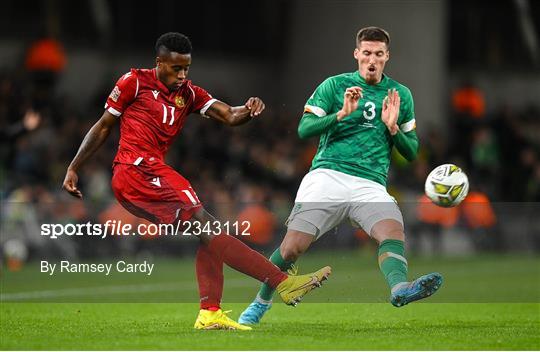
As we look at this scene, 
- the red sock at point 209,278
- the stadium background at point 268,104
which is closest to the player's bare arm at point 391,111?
the red sock at point 209,278

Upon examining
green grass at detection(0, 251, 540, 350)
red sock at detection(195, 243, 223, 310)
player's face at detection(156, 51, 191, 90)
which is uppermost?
player's face at detection(156, 51, 191, 90)

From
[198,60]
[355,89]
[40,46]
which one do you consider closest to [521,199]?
[198,60]

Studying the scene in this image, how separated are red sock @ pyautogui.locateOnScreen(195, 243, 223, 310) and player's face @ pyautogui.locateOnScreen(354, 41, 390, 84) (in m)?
1.93

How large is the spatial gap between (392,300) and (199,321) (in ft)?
4.99

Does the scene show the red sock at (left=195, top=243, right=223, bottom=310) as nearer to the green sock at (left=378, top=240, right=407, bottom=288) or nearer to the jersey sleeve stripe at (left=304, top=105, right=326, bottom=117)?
the green sock at (left=378, top=240, right=407, bottom=288)

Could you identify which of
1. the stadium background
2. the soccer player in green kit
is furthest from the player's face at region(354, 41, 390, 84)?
the stadium background

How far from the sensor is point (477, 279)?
17.7 m

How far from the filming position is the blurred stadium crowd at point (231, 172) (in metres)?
18.7

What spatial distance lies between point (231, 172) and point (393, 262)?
13060 mm

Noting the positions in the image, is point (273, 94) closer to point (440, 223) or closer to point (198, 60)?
point (198, 60)

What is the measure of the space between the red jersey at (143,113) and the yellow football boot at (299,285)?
145 centimetres

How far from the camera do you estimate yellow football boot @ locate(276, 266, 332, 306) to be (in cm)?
934

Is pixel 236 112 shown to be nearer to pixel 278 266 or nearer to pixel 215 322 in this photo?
pixel 278 266

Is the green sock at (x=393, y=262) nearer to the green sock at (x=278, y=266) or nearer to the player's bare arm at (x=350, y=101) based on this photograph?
the green sock at (x=278, y=266)
